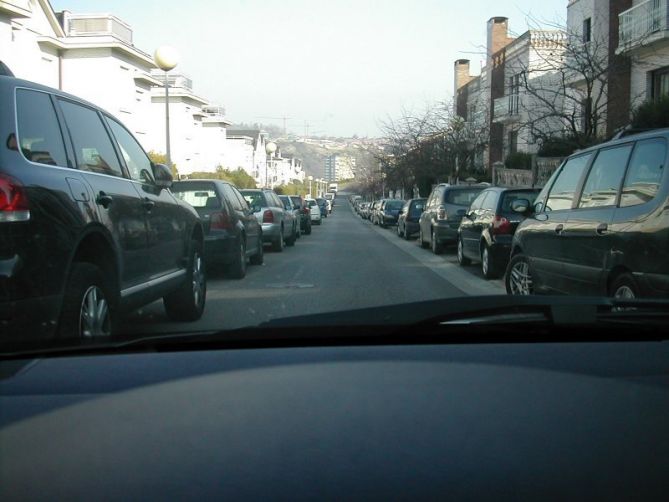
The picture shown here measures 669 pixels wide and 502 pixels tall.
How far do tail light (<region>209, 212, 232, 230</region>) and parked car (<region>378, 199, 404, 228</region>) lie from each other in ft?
79.0

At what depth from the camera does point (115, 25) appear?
4078cm

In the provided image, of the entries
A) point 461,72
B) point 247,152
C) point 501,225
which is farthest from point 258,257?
point 247,152

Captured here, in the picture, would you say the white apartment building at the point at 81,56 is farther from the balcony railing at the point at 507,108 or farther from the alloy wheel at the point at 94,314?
the alloy wheel at the point at 94,314

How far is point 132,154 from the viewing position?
6570mm

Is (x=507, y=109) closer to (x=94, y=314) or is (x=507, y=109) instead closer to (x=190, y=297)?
(x=190, y=297)

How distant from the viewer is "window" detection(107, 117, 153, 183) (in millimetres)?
6305

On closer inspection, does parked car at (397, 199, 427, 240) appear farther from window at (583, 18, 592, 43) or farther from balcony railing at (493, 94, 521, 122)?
balcony railing at (493, 94, 521, 122)

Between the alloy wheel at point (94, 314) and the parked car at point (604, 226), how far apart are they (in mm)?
3826

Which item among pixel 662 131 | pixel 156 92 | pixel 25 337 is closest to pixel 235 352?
pixel 25 337

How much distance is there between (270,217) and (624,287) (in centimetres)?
1232

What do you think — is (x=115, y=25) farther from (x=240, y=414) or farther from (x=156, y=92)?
(x=240, y=414)

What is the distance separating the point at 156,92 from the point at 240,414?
61.3 metres

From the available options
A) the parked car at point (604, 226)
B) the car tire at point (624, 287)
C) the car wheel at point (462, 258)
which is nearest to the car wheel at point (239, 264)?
the car wheel at point (462, 258)

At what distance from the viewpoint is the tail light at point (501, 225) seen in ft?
38.4
